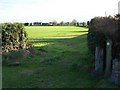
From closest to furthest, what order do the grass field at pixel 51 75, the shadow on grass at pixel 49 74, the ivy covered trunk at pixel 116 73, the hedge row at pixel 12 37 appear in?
the ivy covered trunk at pixel 116 73 < the grass field at pixel 51 75 < the shadow on grass at pixel 49 74 < the hedge row at pixel 12 37

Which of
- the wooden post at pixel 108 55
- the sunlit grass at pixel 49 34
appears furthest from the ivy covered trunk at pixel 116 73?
the sunlit grass at pixel 49 34

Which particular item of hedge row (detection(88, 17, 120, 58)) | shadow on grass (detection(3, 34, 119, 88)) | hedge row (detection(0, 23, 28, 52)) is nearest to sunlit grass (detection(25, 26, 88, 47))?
hedge row (detection(0, 23, 28, 52))

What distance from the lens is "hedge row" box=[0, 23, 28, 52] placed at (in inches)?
586

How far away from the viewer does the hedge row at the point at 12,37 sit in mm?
14874

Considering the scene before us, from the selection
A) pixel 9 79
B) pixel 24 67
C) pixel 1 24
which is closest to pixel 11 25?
pixel 1 24

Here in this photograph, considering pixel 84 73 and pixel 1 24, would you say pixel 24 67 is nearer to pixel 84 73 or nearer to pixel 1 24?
pixel 84 73

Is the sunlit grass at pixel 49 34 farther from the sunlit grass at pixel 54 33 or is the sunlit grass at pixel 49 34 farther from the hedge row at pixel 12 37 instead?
the hedge row at pixel 12 37

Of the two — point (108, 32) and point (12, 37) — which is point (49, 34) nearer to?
point (12, 37)

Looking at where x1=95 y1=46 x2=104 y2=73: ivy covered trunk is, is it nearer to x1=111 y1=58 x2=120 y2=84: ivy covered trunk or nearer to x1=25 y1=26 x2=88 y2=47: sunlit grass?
x1=111 y1=58 x2=120 y2=84: ivy covered trunk

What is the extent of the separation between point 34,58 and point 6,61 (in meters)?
1.64

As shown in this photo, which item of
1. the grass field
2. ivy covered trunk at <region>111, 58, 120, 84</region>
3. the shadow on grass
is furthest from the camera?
the shadow on grass

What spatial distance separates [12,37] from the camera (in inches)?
609

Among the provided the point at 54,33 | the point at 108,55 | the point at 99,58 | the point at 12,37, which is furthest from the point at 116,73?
the point at 54,33

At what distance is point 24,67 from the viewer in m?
12.0
